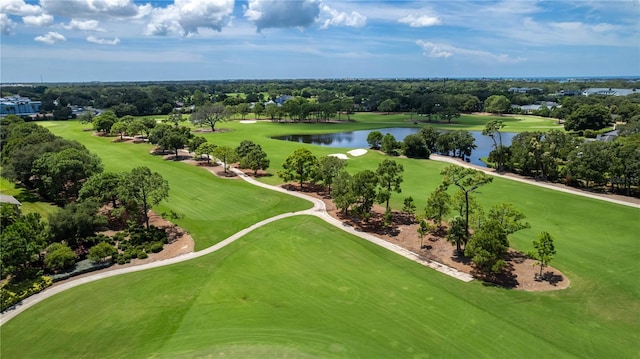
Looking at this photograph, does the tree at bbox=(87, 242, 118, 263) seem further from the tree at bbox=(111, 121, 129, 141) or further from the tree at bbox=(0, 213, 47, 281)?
the tree at bbox=(111, 121, 129, 141)

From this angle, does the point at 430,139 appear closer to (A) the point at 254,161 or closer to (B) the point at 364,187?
(A) the point at 254,161

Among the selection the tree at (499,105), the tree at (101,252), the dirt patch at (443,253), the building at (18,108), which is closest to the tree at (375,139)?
the dirt patch at (443,253)

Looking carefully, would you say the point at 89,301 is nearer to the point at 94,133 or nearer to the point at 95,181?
the point at 95,181

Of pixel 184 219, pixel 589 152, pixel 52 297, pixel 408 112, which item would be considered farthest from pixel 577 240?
pixel 408 112

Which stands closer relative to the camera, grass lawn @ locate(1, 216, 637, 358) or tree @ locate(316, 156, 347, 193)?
grass lawn @ locate(1, 216, 637, 358)

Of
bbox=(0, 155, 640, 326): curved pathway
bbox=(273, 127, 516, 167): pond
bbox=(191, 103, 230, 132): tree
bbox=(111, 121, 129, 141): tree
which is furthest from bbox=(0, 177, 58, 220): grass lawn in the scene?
bbox=(273, 127, 516, 167): pond

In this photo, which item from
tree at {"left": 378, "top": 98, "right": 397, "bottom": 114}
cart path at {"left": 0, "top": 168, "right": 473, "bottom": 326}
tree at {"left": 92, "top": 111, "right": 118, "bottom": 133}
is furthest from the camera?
tree at {"left": 378, "top": 98, "right": 397, "bottom": 114}
